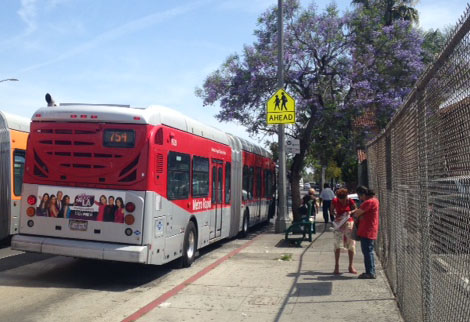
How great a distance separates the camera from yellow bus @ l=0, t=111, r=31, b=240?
1251 centimetres

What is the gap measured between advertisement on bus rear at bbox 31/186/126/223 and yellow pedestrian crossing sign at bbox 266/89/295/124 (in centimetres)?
931

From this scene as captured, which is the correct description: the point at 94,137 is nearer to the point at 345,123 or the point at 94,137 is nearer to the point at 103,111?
the point at 103,111

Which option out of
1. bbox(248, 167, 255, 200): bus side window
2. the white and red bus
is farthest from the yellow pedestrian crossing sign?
the white and red bus

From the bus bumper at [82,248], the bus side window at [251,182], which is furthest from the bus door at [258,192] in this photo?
the bus bumper at [82,248]

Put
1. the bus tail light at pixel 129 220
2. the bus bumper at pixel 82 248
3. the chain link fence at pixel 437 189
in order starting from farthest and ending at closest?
1. the bus tail light at pixel 129 220
2. the bus bumper at pixel 82 248
3. the chain link fence at pixel 437 189

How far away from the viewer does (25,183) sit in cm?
927

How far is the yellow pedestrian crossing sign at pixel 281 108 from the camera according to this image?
1703cm

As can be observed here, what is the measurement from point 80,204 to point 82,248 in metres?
0.77

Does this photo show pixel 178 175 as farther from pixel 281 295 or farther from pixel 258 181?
pixel 258 181

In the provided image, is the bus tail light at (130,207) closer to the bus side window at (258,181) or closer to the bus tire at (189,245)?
the bus tire at (189,245)

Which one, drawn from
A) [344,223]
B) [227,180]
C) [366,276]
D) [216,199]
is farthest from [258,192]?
[366,276]

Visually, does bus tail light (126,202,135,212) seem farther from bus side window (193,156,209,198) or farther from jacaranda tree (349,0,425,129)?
jacaranda tree (349,0,425,129)

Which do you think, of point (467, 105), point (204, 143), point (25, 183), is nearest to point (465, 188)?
point (467, 105)

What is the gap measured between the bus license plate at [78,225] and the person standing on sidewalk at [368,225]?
4675mm
